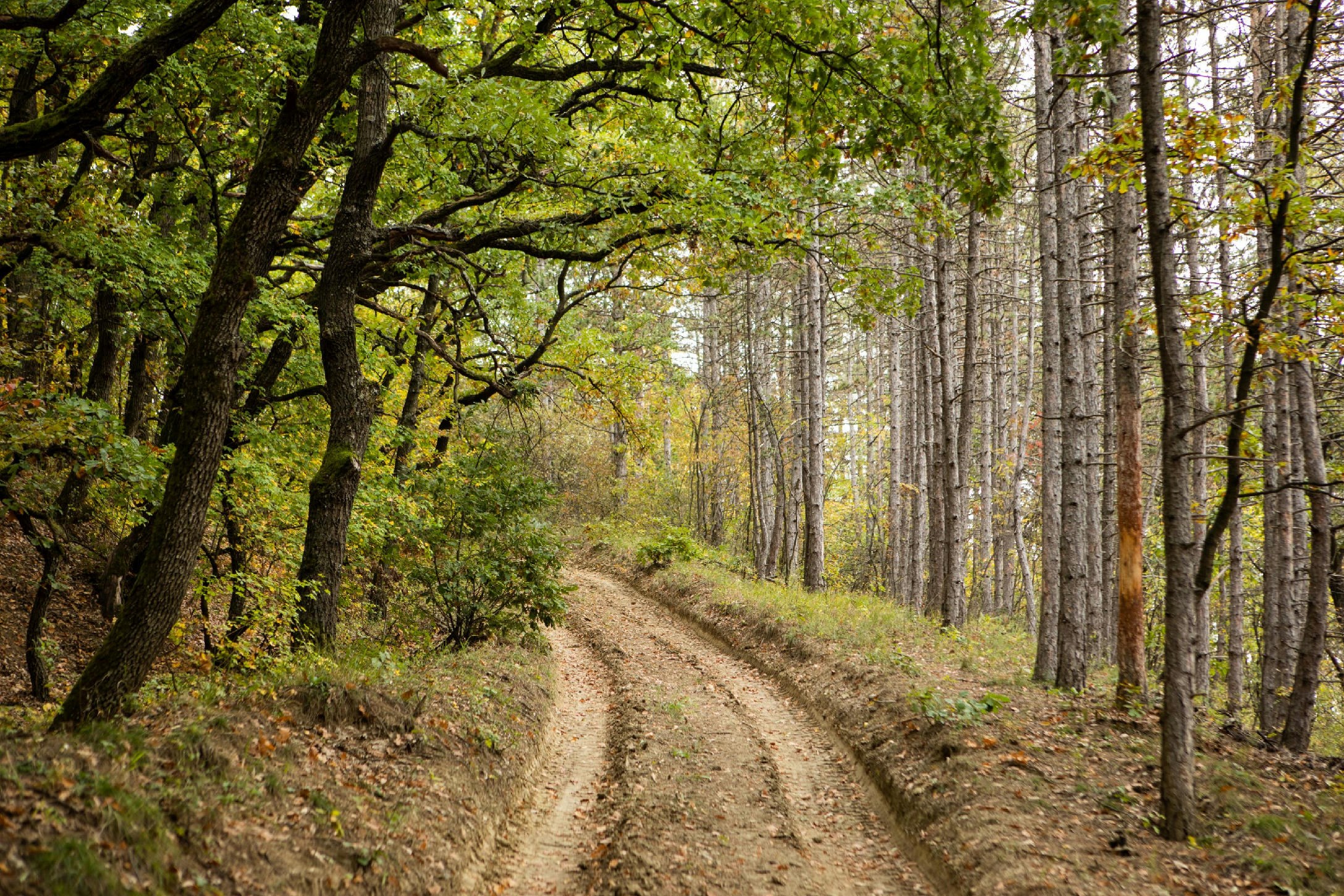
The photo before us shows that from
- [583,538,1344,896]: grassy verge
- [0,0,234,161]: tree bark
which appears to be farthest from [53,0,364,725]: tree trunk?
[583,538,1344,896]: grassy verge

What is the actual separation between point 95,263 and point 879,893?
9.66 metres

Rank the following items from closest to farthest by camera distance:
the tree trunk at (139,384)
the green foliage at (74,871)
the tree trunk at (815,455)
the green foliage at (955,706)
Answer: the green foliage at (74,871)
the green foliage at (955,706)
the tree trunk at (139,384)
the tree trunk at (815,455)

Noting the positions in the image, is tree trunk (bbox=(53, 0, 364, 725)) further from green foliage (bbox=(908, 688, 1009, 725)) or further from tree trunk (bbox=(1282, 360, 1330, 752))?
tree trunk (bbox=(1282, 360, 1330, 752))

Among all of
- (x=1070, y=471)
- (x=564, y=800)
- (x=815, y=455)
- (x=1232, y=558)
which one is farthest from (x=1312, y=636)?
(x=815, y=455)

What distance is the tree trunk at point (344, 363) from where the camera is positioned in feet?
24.7

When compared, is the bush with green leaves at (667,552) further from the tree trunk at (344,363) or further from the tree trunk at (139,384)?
the tree trunk at (344,363)

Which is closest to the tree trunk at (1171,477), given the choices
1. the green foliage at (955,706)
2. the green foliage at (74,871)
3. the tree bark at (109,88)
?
the green foliage at (955,706)

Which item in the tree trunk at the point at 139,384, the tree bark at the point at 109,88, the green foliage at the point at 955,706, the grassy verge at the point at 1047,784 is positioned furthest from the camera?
the tree trunk at the point at 139,384

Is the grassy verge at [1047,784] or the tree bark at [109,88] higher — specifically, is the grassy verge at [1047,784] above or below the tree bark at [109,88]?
below

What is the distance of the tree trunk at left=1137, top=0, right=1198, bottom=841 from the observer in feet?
18.6

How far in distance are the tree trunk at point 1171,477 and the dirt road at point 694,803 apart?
2.12m

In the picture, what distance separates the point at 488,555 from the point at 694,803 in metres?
5.30

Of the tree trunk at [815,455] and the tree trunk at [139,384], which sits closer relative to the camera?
the tree trunk at [139,384]

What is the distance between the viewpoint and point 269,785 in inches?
194
